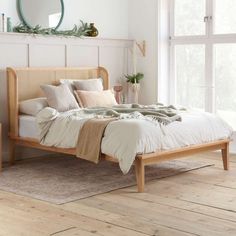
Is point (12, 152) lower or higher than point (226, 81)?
lower

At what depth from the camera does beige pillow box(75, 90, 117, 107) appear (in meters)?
6.04

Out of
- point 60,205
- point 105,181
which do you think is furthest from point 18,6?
point 60,205

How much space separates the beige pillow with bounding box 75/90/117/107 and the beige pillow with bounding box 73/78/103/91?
0.47ft

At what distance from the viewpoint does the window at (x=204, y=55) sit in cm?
661

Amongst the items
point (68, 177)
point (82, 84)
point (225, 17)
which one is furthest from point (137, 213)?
point (225, 17)

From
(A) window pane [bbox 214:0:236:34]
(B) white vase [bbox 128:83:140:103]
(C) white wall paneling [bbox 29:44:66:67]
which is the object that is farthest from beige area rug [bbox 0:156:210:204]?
(A) window pane [bbox 214:0:236:34]

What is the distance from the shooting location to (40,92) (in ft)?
20.4

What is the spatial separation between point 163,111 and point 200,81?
75.9 inches

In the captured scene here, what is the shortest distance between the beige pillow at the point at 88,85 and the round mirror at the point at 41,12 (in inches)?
32.3

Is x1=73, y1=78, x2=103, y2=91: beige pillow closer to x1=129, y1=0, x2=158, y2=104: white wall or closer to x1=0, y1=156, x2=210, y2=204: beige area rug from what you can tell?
x1=0, y1=156, x2=210, y2=204: beige area rug

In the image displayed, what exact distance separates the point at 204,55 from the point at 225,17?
0.56 metres

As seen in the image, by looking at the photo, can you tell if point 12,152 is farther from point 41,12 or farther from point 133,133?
point 133,133

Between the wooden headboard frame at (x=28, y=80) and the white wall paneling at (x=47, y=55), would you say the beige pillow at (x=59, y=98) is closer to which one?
the wooden headboard frame at (x=28, y=80)

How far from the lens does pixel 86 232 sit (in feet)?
11.4
